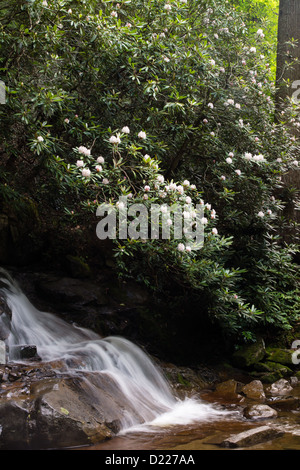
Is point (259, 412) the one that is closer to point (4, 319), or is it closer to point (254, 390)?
point (254, 390)

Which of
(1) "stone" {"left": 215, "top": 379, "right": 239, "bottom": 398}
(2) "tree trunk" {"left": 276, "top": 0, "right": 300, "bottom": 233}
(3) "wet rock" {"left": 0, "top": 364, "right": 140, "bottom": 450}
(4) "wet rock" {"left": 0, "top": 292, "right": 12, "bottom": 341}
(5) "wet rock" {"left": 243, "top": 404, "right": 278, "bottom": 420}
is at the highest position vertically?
(2) "tree trunk" {"left": 276, "top": 0, "right": 300, "bottom": 233}

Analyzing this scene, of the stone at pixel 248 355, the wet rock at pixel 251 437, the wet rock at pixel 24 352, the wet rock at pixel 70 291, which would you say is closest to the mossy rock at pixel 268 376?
the stone at pixel 248 355

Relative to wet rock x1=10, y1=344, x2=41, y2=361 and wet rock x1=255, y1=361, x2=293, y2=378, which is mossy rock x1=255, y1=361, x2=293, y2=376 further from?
wet rock x1=10, y1=344, x2=41, y2=361

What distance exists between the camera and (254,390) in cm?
481

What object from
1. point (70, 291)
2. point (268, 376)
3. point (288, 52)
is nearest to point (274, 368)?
point (268, 376)

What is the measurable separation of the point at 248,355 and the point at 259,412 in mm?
1653

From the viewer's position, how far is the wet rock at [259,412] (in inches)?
156

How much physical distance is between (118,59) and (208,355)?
4.23 metres

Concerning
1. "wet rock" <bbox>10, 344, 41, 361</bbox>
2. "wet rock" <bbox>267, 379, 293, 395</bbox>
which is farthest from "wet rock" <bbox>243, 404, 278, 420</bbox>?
"wet rock" <bbox>10, 344, 41, 361</bbox>

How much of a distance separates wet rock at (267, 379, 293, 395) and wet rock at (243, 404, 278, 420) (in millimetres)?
802

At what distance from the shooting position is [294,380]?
5.25 m

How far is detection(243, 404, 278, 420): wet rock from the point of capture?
13.0 feet
